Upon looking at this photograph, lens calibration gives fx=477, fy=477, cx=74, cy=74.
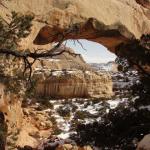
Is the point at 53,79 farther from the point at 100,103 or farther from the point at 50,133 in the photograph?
the point at 50,133

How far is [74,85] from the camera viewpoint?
33.2 metres

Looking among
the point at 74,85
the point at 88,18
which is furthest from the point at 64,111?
the point at 88,18

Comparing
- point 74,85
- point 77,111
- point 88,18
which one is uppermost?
point 88,18

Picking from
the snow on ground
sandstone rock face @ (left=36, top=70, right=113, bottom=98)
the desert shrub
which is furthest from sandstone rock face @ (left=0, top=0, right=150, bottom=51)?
sandstone rock face @ (left=36, top=70, right=113, bottom=98)

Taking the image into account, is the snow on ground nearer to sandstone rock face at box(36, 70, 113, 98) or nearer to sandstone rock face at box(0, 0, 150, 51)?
sandstone rock face at box(36, 70, 113, 98)

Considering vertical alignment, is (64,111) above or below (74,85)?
below

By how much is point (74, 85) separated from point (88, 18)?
54.6 feet

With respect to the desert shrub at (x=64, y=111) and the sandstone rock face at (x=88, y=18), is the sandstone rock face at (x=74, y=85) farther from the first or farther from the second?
the sandstone rock face at (x=88, y=18)

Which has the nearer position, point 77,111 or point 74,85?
point 77,111

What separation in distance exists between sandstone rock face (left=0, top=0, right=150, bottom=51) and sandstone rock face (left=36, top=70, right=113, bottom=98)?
13596 millimetres

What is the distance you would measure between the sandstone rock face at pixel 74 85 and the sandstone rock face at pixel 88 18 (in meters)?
13.6

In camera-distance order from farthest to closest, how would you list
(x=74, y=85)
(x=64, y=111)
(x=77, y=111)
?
1. (x=74, y=85)
2. (x=77, y=111)
3. (x=64, y=111)

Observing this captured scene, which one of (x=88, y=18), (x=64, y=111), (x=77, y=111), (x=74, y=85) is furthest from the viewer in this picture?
(x=74, y=85)

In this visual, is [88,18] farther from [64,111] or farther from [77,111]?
[77,111]
